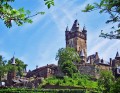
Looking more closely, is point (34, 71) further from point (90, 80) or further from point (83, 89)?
point (83, 89)

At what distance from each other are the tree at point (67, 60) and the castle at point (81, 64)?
3.58 metres

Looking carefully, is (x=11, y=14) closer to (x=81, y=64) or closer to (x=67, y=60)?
(x=67, y=60)

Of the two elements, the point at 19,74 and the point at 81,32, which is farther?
the point at 81,32

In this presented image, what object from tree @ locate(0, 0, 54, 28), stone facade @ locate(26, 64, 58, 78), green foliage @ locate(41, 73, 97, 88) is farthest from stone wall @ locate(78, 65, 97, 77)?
tree @ locate(0, 0, 54, 28)

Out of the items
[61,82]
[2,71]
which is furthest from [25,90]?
[2,71]

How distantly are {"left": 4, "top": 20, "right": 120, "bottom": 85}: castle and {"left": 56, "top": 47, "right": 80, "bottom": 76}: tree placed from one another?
141 inches

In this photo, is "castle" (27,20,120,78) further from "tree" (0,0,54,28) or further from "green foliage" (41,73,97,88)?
"tree" (0,0,54,28)

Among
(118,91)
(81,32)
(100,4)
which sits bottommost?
(118,91)

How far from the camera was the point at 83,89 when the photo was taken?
74.0m

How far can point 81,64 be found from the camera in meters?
102

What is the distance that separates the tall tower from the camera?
13288cm

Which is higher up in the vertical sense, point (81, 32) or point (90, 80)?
point (81, 32)

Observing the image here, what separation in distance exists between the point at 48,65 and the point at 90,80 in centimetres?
2233

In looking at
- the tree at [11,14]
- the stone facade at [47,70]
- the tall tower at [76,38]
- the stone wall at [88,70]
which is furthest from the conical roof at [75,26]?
the tree at [11,14]
